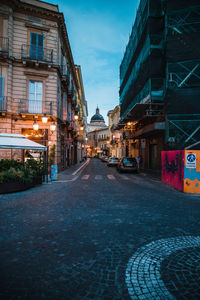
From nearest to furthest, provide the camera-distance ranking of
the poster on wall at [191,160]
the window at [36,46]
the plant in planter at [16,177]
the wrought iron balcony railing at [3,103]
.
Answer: the plant in planter at [16,177], the poster on wall at [191,160], the wrought iron balcony railing at [3,103], the window at [36,46]

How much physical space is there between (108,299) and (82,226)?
85.3 inches

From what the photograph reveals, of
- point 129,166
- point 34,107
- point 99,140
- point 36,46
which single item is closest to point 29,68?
point 36,46

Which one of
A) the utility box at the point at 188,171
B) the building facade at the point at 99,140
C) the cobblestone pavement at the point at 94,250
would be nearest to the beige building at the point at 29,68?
the utility box at the point at 188,171

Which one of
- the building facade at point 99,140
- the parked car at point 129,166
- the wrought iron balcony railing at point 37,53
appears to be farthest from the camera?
the building facade at point 99,140

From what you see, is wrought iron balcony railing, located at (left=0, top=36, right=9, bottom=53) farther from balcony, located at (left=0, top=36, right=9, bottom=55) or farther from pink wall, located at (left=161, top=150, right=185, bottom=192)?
pink wall, located at (left=161, top=150, right=185, bottom=192)

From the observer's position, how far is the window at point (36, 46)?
14.7 m

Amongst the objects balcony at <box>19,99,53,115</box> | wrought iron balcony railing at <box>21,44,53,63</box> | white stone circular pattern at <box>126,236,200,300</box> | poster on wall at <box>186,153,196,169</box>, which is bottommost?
white stone circular pattern at <box>126,236,200,300</box>

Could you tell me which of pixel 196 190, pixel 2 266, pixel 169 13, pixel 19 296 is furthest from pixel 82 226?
pixel 169 13

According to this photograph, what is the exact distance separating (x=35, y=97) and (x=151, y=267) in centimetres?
1506

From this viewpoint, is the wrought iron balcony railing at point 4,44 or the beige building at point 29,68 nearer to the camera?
the wrought iron balcony railing at point 4,44

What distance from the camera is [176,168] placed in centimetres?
916

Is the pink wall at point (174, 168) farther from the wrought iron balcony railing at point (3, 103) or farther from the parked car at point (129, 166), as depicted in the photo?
the wrought iron balcony railing at point (3, 103)

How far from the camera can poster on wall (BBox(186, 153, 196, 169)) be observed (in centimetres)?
815

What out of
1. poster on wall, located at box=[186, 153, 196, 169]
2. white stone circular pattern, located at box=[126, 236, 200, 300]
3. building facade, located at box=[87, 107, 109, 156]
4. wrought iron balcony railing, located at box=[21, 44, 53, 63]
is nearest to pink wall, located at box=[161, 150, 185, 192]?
poster on wall, located at box=[186, 153, 196, 169]
